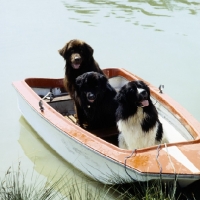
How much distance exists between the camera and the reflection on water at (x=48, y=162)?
465 centimetres

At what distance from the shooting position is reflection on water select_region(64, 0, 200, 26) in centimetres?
1434

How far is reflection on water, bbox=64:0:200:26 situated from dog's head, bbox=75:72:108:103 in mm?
9181

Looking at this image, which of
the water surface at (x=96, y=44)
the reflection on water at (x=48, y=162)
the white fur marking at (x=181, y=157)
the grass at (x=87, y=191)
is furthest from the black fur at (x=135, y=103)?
the water surface at (x=96, y=44)

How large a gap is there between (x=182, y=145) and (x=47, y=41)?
322 inches

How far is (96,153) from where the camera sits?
409 cm

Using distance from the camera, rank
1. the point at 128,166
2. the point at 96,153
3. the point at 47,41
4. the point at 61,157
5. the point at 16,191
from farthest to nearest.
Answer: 1. the point at 47,41
2. the point at 61,157
3. the point at 96,153
4. the point at 128,166
5. the point at 16,191

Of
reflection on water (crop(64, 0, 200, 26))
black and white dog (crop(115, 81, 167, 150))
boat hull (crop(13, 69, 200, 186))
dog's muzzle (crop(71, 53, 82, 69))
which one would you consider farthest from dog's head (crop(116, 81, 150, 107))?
reflection on water (crop(64, 0, 200, 26))

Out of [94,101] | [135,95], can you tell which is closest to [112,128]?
[94,101]

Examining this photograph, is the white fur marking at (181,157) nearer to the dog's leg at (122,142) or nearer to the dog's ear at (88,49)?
the dog's leg at (122,142)

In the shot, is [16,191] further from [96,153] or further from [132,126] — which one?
[132,126]

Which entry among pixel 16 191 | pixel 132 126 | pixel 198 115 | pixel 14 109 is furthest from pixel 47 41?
pixel 16 191

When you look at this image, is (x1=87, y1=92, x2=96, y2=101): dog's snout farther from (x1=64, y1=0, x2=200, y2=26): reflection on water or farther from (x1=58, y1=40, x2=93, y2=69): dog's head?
(x1=64, y1=0, x2=200, y2=26): reflection on water

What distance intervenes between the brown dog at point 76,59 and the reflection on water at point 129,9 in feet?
28.2

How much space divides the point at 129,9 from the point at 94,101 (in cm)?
1173
